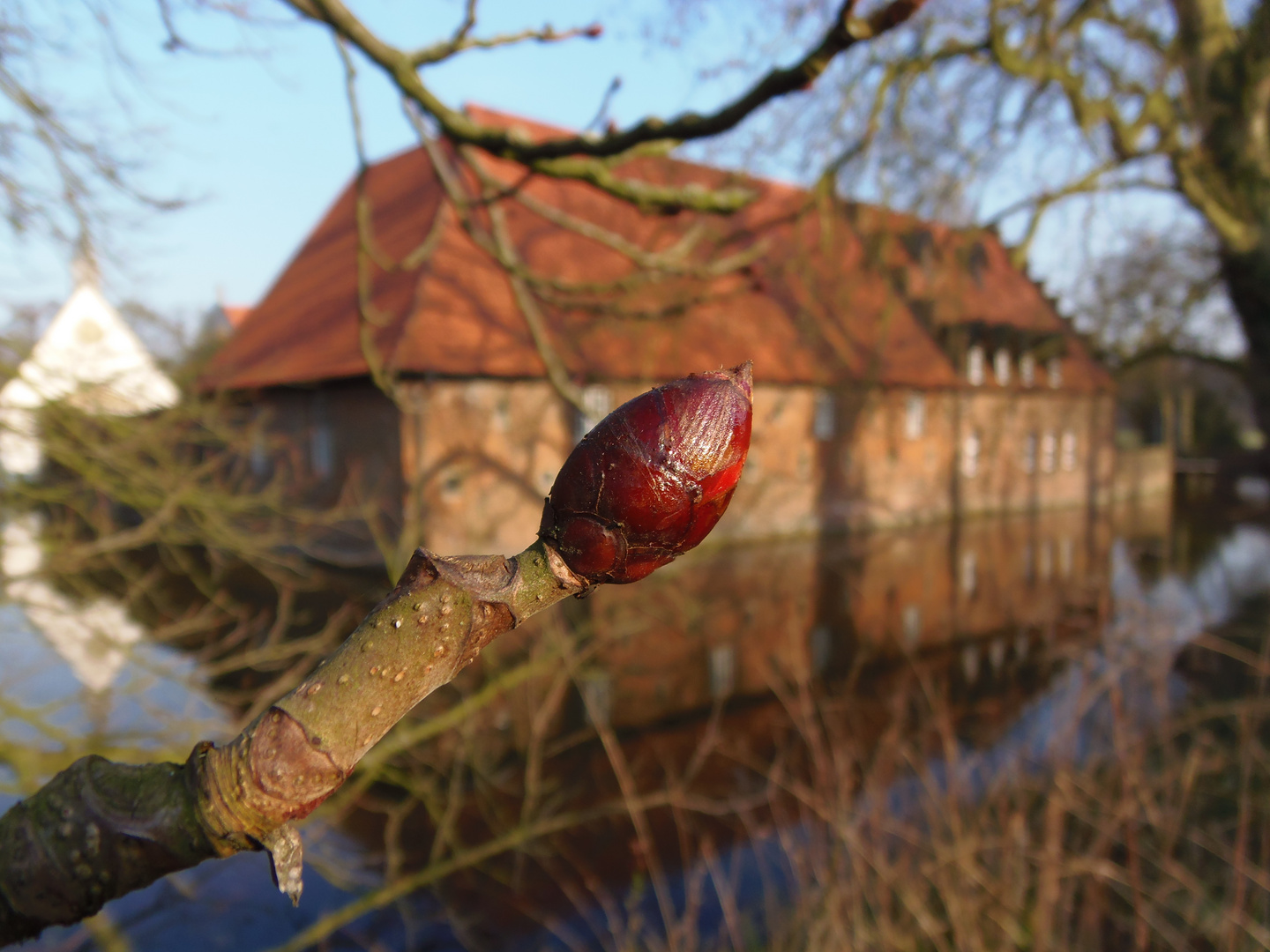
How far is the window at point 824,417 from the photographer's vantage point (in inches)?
921

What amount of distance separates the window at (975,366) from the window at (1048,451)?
4.14m

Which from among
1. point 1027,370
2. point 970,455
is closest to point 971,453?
point 970,455

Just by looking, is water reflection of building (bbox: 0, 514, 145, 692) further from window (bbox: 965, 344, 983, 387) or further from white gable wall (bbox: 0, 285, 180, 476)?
window (bbox: 965, 344, 983, 387)

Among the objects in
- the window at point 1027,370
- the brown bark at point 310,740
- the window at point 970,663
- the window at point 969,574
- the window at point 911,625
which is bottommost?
the window at point 970,663

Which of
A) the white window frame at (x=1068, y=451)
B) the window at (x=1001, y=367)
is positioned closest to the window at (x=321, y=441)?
the window at (x=1001, y=367)

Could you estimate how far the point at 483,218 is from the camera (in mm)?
16812

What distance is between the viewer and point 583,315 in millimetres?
11750

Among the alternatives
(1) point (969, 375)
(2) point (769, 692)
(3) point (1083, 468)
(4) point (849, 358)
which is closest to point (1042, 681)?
(2) point (769, 692)

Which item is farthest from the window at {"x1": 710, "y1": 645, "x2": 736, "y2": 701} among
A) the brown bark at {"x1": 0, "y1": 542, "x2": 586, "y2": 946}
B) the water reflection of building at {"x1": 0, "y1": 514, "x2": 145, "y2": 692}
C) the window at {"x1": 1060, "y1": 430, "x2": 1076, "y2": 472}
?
the window at {"x1": 1060, "y1": 430, "x2": 1076, "y2": 472}

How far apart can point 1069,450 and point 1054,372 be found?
2.88 meters

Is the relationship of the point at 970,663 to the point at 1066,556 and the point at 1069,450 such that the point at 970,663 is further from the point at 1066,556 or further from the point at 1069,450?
the point at 1069,450

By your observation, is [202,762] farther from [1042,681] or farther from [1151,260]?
[1151,260]

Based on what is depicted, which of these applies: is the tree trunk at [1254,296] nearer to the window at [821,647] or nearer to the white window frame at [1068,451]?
the window at [821,647]

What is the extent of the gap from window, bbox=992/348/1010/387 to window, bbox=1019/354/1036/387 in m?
0.67
